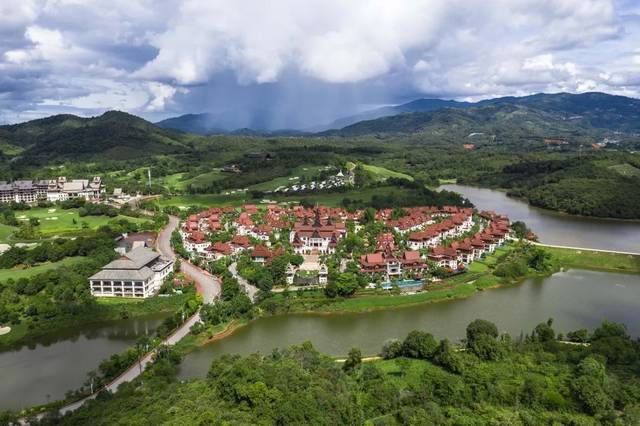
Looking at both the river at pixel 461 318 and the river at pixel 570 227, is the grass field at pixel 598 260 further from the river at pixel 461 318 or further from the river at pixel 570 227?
the river at pixel 570 227

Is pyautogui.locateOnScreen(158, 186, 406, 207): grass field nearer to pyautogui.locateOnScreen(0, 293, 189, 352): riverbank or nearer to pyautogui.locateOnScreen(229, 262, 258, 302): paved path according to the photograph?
pyautogui.locateOnScreen(229, 262, 258, 302): paved path

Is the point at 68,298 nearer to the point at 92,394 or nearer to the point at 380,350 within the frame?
the point at 92,394

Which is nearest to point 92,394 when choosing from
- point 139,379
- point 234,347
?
point 139,379

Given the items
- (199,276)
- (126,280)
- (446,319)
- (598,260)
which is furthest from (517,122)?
(126,280)

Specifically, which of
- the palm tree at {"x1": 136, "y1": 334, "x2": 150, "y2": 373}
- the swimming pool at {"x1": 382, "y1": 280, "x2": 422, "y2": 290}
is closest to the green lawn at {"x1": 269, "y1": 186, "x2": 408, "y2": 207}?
the swimming pool at {"x1": 382, "y1": 280, "x2": 422, "y2": 290}

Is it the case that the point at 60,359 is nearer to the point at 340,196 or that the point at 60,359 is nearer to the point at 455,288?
the point at 455,288

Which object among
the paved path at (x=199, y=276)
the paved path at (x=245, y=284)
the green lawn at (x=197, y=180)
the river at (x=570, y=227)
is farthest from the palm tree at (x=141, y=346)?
the green lawn at (x=197, y=180)

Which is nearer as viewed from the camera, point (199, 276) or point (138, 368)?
point (138, 368)
